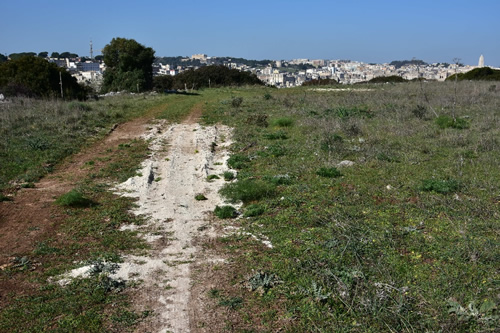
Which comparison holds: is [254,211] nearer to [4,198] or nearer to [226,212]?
[226,212]

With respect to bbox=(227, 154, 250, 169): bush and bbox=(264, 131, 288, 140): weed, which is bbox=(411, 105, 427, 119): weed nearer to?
bbox=(264, 131, 288, 140): weed

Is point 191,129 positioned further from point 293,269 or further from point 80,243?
point 293,269

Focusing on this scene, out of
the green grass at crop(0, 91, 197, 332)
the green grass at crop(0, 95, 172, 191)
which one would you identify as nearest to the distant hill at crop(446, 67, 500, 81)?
the green grass at crop(0, 95, 172, 191)

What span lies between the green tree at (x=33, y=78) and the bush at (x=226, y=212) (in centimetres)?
2023

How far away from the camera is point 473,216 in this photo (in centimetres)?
720

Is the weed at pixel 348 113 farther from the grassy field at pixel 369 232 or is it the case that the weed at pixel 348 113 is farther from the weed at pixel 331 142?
the weed at pixel 331 142

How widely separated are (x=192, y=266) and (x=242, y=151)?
24.5ft

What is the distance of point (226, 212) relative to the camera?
7941 mm

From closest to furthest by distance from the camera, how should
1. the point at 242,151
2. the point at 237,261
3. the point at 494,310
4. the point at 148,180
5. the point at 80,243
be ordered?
the point at 494,310
the point at 237,261
the point at 80,243
the point at 148,180
the point at 242,151

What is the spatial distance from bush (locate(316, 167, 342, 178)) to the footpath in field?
2.48m

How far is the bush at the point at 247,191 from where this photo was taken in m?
8.67

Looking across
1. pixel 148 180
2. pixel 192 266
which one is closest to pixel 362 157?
pixel 148 180

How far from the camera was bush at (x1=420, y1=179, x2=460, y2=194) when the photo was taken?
8.39m

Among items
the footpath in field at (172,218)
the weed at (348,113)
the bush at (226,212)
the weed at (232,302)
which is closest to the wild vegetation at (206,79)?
the weed at (348,113)
